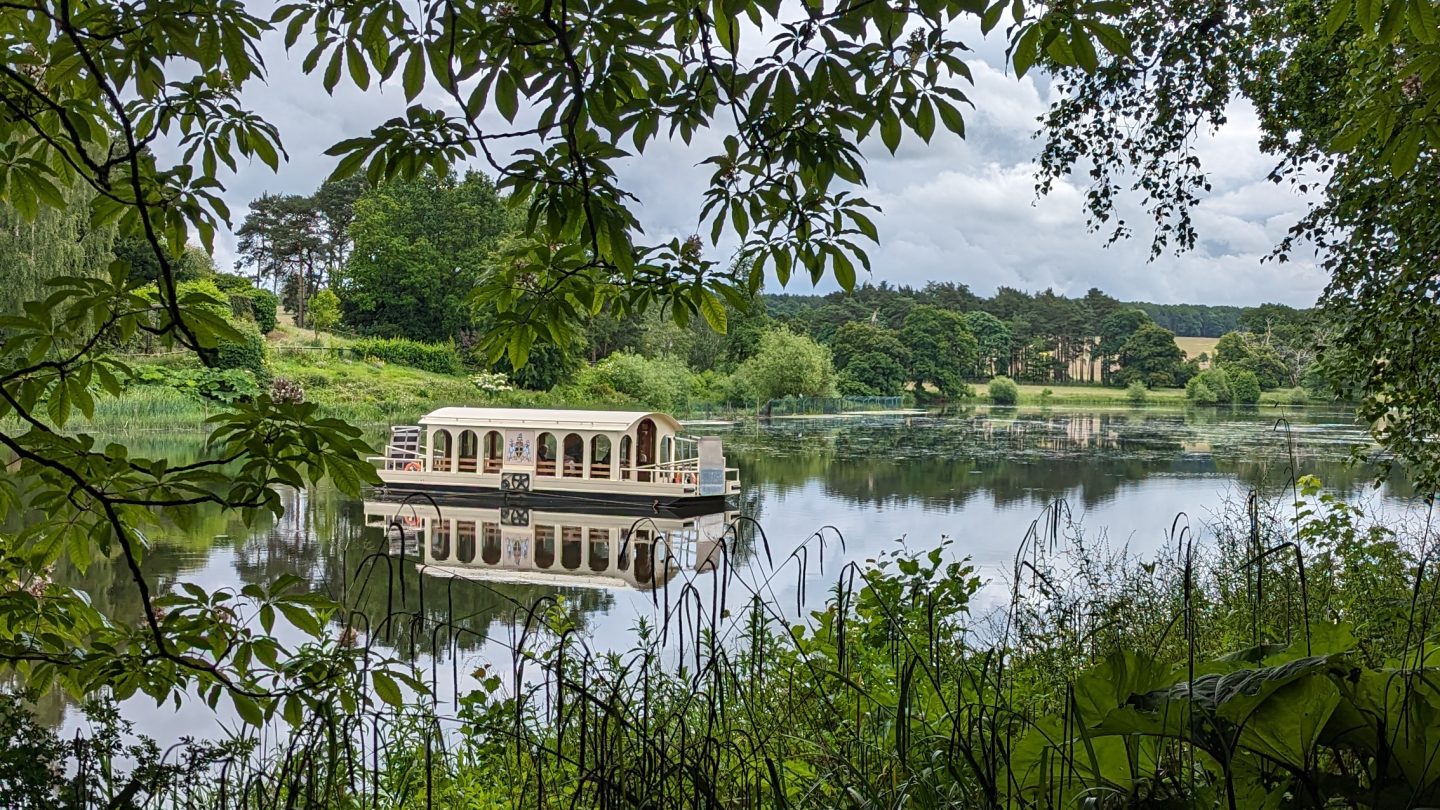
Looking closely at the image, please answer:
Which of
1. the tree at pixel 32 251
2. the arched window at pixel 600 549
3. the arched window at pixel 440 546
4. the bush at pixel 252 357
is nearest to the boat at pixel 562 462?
the arched window at pixel 600 549

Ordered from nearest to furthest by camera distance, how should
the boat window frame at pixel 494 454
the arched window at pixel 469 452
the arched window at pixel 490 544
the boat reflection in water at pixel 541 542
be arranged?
the boat reflection in water at pixel 541 542 → the arched window at pixel 490 544 → the boat window frame at pixel 494 454 → the arched window at pixel 469 452

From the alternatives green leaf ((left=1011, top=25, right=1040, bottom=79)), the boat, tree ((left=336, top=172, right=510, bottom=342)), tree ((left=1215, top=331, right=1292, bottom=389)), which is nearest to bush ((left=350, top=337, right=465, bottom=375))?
tree ((left=336, top=172, right=510, bottom=342))

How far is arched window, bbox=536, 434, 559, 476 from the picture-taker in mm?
10984

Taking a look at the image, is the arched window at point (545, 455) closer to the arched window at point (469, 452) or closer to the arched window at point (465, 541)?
the arched window at point (469, 452)

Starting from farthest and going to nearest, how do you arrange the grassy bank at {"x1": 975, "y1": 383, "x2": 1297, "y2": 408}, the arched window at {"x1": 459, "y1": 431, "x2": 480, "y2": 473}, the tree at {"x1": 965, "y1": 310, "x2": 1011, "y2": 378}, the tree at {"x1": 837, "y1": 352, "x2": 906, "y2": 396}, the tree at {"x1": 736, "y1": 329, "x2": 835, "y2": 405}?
the tree at {"x1": 965, "y1": 310, "x2": 1011, "y2": 378}, the grassy bank at {"x1": 975, "y1": 383, "x2": 1297, "y2": 408}, the tree at {"x1": 837, "y1": 352, "x2": 906, "y2": 396}, the tree at {"x1": 736, "y1": 329, "x2": 835, "y2": 405}, the arched window at {"x1": 459, "y1": 431, "x2": 480, "y2": 473}

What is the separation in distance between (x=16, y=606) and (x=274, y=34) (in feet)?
2.68

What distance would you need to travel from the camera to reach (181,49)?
1.07m

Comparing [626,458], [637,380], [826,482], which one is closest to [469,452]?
[626,458]

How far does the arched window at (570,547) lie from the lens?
802 cm

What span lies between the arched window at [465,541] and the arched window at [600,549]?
1.10 metres

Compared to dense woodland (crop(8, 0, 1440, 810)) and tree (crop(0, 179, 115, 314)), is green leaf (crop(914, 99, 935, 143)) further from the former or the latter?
tree (crop(0, 179, 115, 314))

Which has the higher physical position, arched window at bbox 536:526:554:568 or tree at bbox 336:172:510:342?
tree at bbox 336:172:510:342

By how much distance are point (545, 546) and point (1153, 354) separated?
24615mm

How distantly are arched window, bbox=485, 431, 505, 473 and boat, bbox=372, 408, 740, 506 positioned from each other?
0.04 ft
